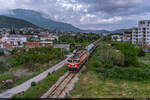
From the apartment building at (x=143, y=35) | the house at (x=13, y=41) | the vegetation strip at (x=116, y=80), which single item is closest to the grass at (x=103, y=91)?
the vegetation strip at (x=116, y=80)

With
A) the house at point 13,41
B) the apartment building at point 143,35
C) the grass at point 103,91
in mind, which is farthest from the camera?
the house at point 13,41

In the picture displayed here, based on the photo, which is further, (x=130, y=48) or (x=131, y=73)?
(x=130, y=48)


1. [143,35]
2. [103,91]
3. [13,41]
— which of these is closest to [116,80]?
[103,91]

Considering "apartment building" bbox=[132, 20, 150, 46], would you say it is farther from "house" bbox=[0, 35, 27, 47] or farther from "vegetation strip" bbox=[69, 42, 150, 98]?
"house" bbox=[0, 35, 27, 47]

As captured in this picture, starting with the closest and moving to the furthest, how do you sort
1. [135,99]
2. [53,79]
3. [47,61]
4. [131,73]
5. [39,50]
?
[135,99] → [53,79] → [131,73] → [47,61] → [39,50]

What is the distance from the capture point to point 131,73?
1673 cm

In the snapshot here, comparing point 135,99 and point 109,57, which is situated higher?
point 109,57

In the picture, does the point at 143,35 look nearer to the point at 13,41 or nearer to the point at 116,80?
the point at 116,80

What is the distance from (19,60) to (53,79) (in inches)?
673

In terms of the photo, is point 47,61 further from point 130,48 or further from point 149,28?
point 149,28

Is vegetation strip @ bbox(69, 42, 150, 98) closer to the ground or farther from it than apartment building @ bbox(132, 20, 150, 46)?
closer to the ground

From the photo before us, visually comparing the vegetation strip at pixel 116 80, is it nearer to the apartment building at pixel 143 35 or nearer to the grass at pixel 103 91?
the grass at pixel 103 91

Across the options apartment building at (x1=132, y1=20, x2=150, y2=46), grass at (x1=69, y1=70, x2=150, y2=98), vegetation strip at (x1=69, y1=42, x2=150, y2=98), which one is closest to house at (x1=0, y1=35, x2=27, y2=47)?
vegetation strip at (x1=69, y1=42, x2=150, y2=98)

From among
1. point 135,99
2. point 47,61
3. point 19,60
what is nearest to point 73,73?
point 135,99
